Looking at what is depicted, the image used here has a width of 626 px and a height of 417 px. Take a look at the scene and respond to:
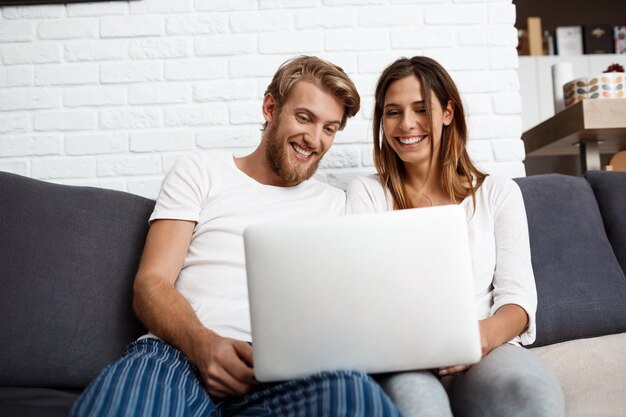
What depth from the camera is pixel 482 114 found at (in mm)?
1842

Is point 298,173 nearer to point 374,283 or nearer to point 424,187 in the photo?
point 424,187

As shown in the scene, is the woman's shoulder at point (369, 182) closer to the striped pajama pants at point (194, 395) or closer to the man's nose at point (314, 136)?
the man's nose at point (314, 136)

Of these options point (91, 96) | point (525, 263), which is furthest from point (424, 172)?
point (91, 96)

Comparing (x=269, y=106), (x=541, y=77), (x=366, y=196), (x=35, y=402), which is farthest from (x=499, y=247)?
(x=541, y=77)

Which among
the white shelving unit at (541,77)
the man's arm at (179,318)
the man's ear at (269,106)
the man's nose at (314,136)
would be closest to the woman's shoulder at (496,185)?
the man's nose at (314,136)

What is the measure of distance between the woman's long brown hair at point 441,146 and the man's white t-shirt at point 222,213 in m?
0.16

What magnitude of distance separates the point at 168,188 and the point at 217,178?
13 cm

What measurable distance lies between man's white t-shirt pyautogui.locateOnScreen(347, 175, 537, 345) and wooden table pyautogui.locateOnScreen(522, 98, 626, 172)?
881 mm

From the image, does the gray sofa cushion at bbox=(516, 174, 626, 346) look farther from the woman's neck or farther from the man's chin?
the man's chin

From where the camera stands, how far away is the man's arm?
3.19 ft

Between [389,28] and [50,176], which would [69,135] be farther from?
[389,28]

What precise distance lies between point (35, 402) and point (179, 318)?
1.09 feet

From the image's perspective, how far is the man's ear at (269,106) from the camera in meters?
1.55

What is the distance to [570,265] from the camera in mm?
1457
